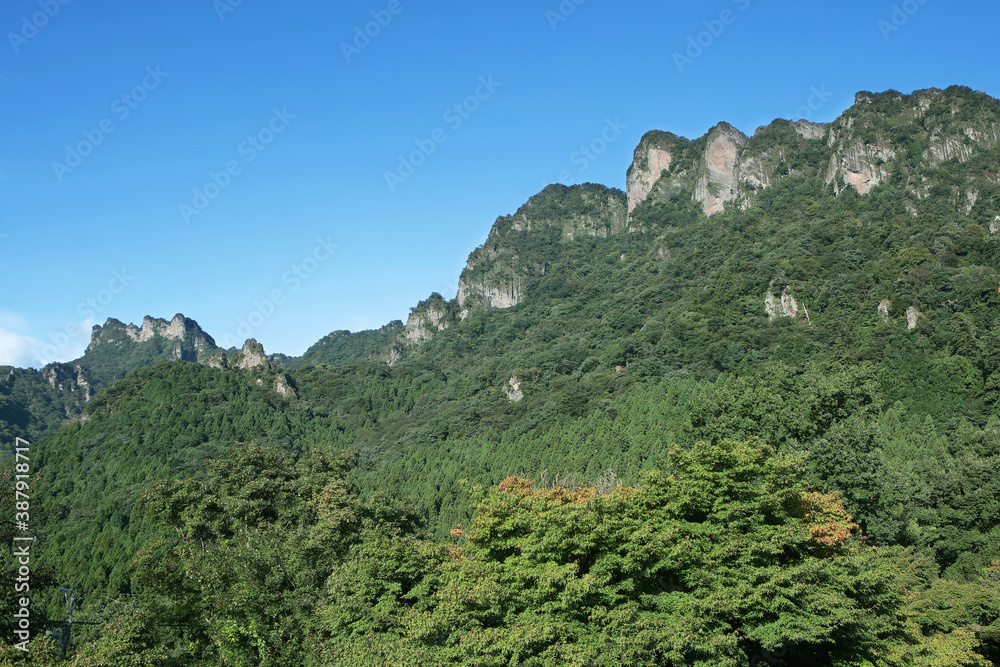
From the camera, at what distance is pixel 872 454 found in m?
28.6

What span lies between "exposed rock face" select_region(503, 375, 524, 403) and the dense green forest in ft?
2.96

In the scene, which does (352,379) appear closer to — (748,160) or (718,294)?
(718,294)

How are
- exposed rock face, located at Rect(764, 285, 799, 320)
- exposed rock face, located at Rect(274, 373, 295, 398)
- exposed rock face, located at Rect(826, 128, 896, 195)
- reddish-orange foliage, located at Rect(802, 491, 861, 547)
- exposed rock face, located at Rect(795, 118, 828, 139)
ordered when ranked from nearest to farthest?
reddish-orange foliage, located at Rect(802, 491, 861, 547)
exposed rock face, located at Rect(764, 285, 799, 320)
exposed rock face, located at Rect(826, 128, 896, 195)
exposed rock face, located at Rect(274, 373, 295, 398)
exposed rock face, located at Rect(795, 118, 828, 139)

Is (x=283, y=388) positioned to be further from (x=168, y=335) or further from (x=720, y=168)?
(x=168, y=335)

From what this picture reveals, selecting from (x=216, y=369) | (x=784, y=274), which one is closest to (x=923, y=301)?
(x=784, y=274)

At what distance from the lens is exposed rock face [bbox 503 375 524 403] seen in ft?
282

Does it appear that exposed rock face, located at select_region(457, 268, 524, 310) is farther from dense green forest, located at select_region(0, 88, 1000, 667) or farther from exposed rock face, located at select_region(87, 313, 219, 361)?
exposed rock face, located at select_region(87, 313, 219, 361)

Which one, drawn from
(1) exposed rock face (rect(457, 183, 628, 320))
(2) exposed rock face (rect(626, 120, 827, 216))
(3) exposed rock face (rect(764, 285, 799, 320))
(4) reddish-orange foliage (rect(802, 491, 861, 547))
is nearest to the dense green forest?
(4) reddish-orange foliage (rect(802, 491, 861, 547))

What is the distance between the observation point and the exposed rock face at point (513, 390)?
8594 cm

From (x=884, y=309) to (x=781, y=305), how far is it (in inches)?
460

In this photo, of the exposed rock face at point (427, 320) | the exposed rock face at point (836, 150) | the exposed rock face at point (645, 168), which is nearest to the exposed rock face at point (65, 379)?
the exposed rock face at point (427, 320)

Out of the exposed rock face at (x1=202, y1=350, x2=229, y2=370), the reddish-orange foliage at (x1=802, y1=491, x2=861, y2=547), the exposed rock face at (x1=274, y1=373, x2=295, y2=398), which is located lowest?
the reddish-orange foliage at (x1=802, y1=491, x2=861, y2=547)

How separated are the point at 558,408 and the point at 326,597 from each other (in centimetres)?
5144

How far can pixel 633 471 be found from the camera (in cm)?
4275
